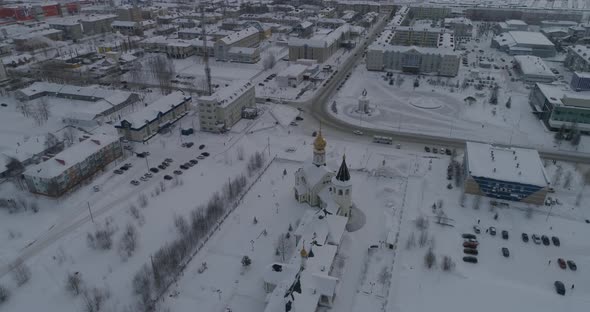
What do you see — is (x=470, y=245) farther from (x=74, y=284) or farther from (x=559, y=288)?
(x=74, y=284)

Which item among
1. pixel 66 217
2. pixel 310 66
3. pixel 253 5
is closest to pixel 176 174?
pixel 66 217

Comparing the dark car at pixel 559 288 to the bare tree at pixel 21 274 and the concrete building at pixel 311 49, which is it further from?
the concrete building at pixel 311 49

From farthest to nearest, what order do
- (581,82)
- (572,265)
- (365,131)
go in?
(581,82)
(365,131)
(572,265)

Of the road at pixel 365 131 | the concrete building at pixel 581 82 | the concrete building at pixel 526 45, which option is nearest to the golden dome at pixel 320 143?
the road at pixel 365 131

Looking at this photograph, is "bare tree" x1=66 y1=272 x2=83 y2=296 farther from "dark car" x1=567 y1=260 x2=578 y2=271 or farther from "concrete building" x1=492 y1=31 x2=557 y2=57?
"concrete building" x1=492 y1=31 x2=557 y2=57

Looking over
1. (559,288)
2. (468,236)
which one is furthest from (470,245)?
(559,288)

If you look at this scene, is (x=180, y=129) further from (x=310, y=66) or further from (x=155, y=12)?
(x=155, y=12)
